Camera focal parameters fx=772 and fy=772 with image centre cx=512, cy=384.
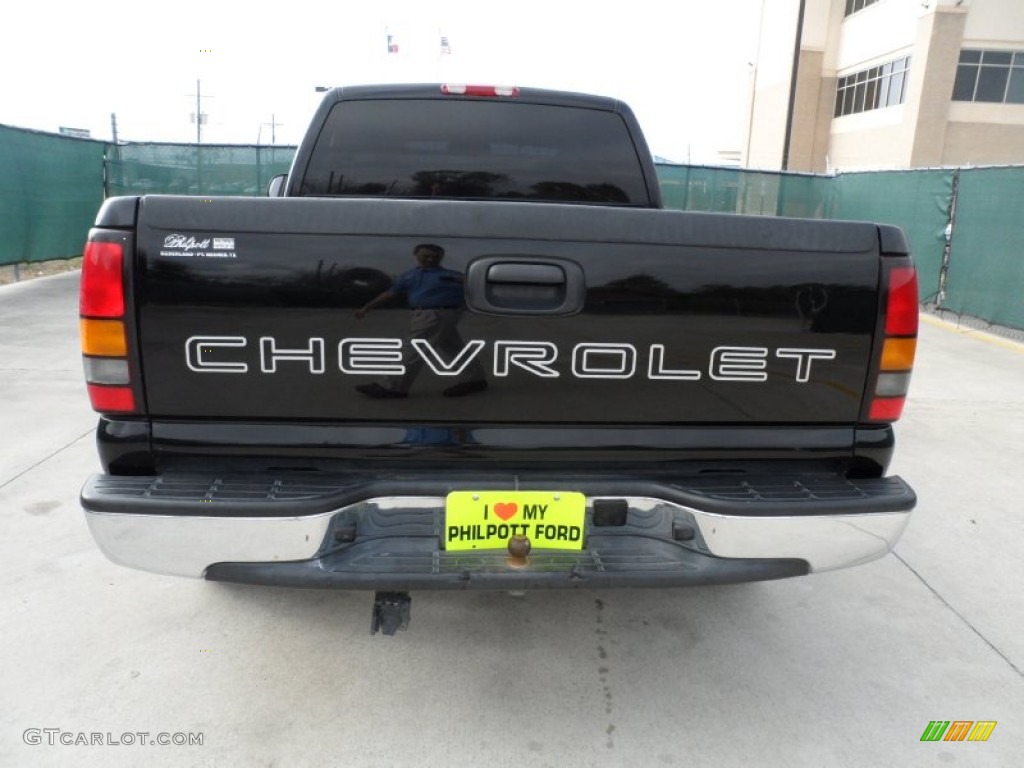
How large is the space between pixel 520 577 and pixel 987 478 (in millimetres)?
4012

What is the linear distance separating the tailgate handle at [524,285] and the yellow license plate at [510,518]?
52cm

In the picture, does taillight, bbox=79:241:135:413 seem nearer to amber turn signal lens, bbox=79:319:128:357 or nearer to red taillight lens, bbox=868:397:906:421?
amber turn signal lens, bbox=79:319:128:357

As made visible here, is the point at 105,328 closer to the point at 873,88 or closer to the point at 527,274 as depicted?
the point at 527,274

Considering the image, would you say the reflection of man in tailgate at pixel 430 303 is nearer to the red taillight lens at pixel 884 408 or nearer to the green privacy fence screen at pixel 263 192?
the red taillight lens at pixel 884 408

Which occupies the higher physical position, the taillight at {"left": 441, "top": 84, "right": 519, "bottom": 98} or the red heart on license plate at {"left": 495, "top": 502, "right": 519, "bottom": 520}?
the taillight at {"left": 441, "top": 84, "right": 519, "bottom": 98}

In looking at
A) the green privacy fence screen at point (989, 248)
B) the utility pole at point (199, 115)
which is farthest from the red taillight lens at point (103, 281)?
the utility pole at point (199, 115)

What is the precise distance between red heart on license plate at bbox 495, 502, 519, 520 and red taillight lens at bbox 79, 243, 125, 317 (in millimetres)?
1162

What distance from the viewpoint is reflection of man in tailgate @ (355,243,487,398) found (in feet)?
7.04

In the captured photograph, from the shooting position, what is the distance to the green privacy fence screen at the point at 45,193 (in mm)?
10734

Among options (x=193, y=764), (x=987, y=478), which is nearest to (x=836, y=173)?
(x=987, y=478)

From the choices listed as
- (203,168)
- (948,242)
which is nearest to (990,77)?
(948,242)

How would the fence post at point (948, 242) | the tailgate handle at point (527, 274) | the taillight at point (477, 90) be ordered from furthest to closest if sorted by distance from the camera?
the fence post at point (948, 242) → the taillight at point (477, 90) → the tailgate handle at point (527, 274)

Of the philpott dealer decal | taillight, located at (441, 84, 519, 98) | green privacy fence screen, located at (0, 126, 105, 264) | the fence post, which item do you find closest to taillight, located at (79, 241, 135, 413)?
the philpott dealer decal

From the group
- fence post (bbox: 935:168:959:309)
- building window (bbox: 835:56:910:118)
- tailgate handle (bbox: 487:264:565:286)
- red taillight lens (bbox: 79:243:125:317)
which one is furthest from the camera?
building window (bbox: 835:56:910:118)
